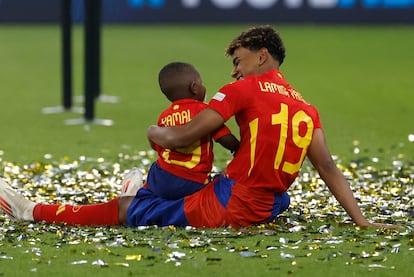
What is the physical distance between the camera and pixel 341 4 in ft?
110

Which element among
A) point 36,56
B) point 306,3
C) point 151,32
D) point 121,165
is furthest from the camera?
point 306,3

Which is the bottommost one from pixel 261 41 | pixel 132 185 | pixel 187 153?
pixel 132 185

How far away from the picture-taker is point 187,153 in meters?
7.85

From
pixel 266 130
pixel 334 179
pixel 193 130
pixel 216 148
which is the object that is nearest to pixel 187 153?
pixel 193 130

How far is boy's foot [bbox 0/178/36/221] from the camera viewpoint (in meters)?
8.20

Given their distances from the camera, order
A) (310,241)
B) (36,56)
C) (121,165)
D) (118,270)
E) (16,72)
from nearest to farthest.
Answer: (118,270) < (310,241) < (121,165) < (16,72) < (36,56)

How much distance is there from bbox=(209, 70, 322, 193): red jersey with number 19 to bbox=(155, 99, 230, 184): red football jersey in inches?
7.8

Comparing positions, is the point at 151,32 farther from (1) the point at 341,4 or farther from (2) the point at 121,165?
(2) the point at 121,165

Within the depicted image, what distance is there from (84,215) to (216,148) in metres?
4.89

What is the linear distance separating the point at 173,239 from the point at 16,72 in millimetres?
15448

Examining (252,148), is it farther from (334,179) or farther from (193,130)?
(334,179)

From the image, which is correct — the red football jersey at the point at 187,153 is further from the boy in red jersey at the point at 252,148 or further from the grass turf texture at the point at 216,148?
the grass turf texture at the point at 216,148

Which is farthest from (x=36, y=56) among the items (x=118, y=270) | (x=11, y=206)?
(x=118, y=270)

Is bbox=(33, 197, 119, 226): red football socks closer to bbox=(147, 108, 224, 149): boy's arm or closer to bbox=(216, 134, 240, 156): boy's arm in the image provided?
bbox=(147, 108, 224, 149): boy's arm
